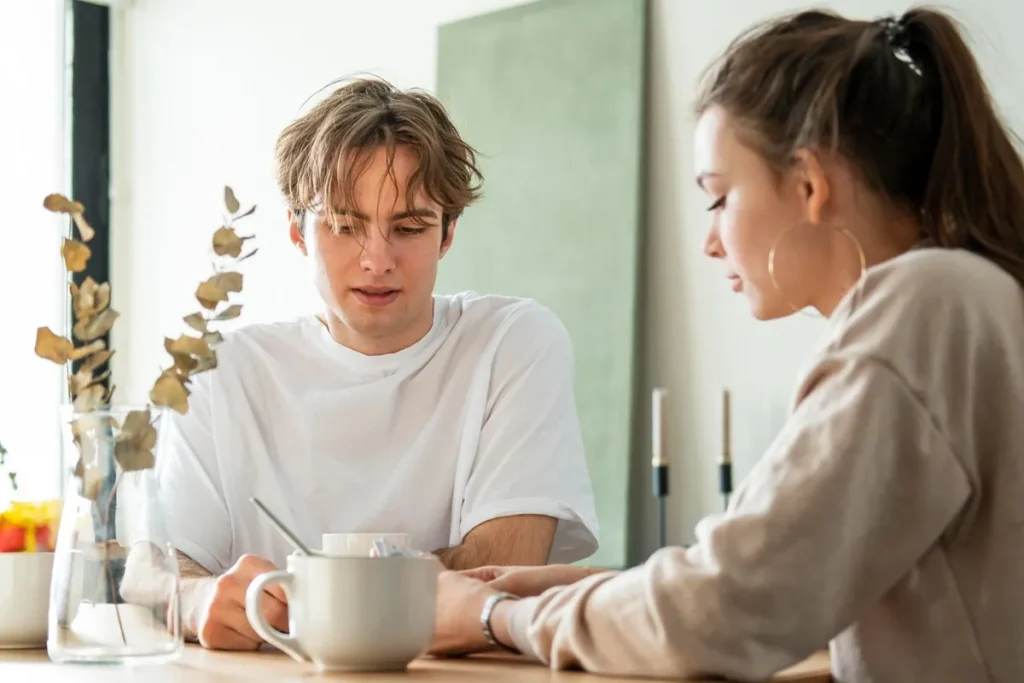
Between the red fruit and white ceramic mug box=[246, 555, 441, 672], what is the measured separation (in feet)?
1.18

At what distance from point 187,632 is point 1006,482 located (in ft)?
2.77

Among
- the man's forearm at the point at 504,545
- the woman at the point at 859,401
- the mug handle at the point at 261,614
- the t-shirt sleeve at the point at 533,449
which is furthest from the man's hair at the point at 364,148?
the mug handle at the point at 261,614

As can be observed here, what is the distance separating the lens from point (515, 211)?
11.0ft

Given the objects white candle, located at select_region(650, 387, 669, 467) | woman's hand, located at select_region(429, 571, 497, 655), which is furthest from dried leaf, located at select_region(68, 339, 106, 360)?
white candle, located at select_region(650, 387, 669, 467)

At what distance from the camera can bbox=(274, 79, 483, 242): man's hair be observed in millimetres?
1811

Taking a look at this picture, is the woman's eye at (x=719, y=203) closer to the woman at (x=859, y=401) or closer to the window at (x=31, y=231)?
the woman at (x=859, y=401)

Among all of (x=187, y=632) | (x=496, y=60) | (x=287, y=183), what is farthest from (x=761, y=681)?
(x=496, y=60)

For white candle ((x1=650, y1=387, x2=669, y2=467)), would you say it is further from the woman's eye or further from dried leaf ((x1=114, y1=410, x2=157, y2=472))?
dried leaf ((x1=114, y1=410, x2=157, y2=472))

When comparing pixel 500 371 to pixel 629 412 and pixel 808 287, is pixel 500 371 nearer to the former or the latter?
pixel 808 287

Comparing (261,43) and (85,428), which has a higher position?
(261,43)

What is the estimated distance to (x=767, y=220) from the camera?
1156 mm

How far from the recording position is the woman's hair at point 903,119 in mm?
1111

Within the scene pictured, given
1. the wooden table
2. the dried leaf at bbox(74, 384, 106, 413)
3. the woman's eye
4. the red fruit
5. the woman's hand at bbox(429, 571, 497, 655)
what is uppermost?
the woman's eye

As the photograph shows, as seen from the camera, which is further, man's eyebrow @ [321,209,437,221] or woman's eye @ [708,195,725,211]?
man's eyebrow @ [321,209,437,221]
